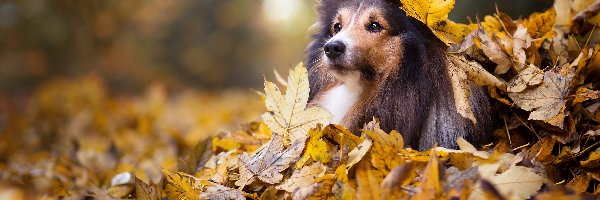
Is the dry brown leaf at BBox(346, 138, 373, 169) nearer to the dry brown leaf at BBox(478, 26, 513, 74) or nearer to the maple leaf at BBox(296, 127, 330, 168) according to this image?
the maple leaf at BBox(296, 127, 330, 168)

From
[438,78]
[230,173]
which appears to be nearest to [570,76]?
[438,78]

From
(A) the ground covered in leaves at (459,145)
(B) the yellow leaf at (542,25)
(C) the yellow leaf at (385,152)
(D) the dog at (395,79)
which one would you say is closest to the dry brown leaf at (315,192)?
(A) the ground covered in leaves at (459,145)

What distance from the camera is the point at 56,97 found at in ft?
19.3

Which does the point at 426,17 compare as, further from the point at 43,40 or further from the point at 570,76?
the point at 43,40

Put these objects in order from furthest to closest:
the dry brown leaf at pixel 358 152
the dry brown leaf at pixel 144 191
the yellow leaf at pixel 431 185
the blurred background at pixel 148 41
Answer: the blurred background at pixel 148 41
the dry brown leaf at pixel 144 191
the dry brown leaf at pixel 358 152
the yellow leaf at pixel 431 185

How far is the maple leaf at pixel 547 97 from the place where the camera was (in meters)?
1.72

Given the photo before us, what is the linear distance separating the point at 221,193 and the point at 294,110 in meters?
0.30

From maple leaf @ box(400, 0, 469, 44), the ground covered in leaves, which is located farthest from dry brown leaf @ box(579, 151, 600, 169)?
maple leaf @ box(400, 0, 469, 44)

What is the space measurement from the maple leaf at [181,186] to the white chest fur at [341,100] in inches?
17.5

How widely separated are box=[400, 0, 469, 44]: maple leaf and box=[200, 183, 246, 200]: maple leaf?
2.20ft

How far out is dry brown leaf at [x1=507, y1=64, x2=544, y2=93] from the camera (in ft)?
5.80

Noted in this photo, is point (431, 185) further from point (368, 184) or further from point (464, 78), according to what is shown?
point (464, 78)

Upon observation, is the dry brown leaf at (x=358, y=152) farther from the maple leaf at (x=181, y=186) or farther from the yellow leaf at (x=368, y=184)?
the maple leaf at (x=181, y=186)

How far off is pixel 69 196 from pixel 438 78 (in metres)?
1.31
